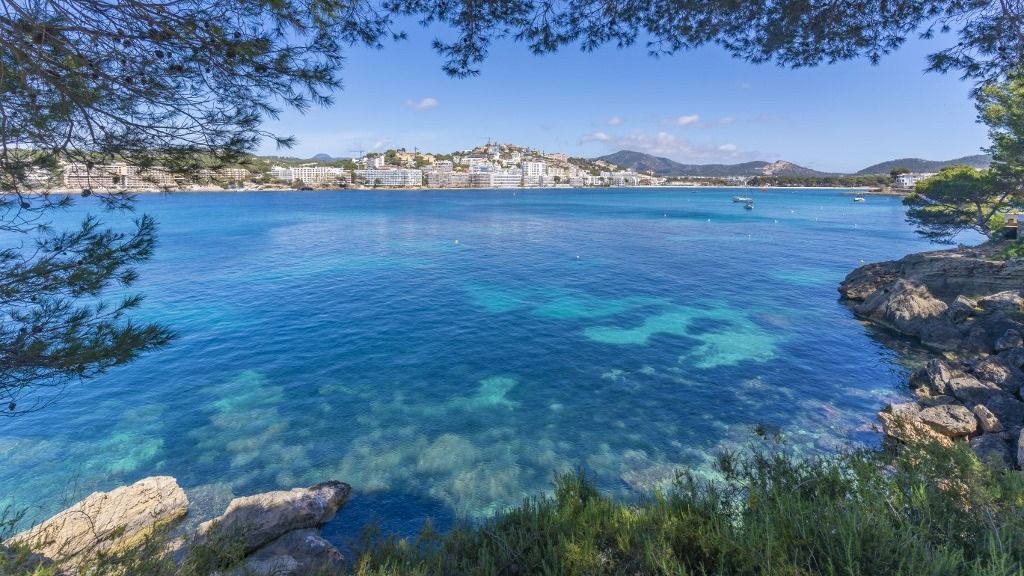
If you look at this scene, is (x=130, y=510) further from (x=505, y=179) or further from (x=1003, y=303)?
(x=505, y=179)

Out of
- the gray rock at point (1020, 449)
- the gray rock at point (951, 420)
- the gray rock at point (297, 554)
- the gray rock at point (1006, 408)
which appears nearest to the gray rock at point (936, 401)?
the gray rock at point (1006, 408)

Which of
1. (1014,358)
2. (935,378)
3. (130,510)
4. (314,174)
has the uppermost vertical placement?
(314,174)

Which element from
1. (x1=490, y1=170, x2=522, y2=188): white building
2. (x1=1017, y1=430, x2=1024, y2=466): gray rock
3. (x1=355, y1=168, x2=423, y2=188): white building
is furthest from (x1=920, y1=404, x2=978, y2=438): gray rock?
(x1=490, y1=170, x2=522, y2=188): white building

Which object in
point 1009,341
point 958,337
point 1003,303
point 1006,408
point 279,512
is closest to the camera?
point 279,512

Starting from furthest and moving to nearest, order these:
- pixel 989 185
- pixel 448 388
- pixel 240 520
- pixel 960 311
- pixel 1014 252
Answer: pixel 989 185 < pixel 1014 252 < pixel 960 311 < pixel 448 388 < pixel 240 520

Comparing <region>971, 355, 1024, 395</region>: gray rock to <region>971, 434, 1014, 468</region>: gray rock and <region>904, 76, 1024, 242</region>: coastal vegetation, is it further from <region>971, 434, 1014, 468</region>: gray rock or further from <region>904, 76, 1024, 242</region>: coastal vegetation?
<region>904, 76, 1024, 242</region>: coastal vegetation

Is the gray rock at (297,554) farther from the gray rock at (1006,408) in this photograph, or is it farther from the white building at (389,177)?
the white building at (389,177)

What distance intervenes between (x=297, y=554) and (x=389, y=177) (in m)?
167

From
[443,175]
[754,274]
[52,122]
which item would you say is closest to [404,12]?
[52,122]

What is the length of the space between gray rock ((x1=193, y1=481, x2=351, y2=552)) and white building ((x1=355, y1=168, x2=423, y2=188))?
16261 centimetres

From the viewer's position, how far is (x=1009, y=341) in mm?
13930

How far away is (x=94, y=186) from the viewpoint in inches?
189

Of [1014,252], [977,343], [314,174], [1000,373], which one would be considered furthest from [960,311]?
[314,174]

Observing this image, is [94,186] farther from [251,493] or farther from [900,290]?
[900,290]
